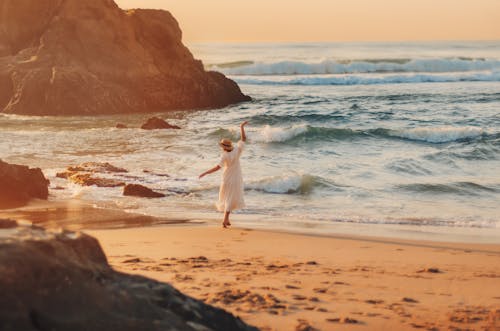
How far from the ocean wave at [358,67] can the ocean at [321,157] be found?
21.0 meters

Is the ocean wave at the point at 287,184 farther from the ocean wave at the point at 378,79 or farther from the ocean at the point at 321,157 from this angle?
the ocean wave at the point at 378,79

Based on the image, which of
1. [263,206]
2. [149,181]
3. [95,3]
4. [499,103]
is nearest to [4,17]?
[95,3]

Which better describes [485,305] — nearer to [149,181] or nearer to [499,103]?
[149,181]

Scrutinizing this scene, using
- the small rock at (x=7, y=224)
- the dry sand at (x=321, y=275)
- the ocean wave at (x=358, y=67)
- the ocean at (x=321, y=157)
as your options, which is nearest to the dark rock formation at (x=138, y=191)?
the ocean at (x=321, y=157)

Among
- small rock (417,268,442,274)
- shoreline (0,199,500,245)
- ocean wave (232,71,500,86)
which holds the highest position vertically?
ocean wave (232,71,500,86)

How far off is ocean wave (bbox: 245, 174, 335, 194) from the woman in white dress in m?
3.65

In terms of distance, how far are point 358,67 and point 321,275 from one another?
60762mm

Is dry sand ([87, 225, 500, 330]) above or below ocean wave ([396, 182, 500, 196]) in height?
above

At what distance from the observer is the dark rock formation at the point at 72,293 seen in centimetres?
434

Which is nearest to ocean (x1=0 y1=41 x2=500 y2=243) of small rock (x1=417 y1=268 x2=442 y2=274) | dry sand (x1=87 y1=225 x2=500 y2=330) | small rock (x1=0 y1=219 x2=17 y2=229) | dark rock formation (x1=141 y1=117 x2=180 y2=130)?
dark rock formation (x1=141 y1=117 x2=180 y2=130)

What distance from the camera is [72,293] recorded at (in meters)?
4.54

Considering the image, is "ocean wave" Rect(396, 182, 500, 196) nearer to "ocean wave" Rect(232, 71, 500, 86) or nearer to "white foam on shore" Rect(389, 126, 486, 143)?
"white foam on shore" Rect(389, 126, 486, 143)

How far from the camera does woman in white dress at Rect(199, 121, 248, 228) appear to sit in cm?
1170

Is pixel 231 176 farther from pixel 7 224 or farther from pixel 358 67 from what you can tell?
pixel 358 67
